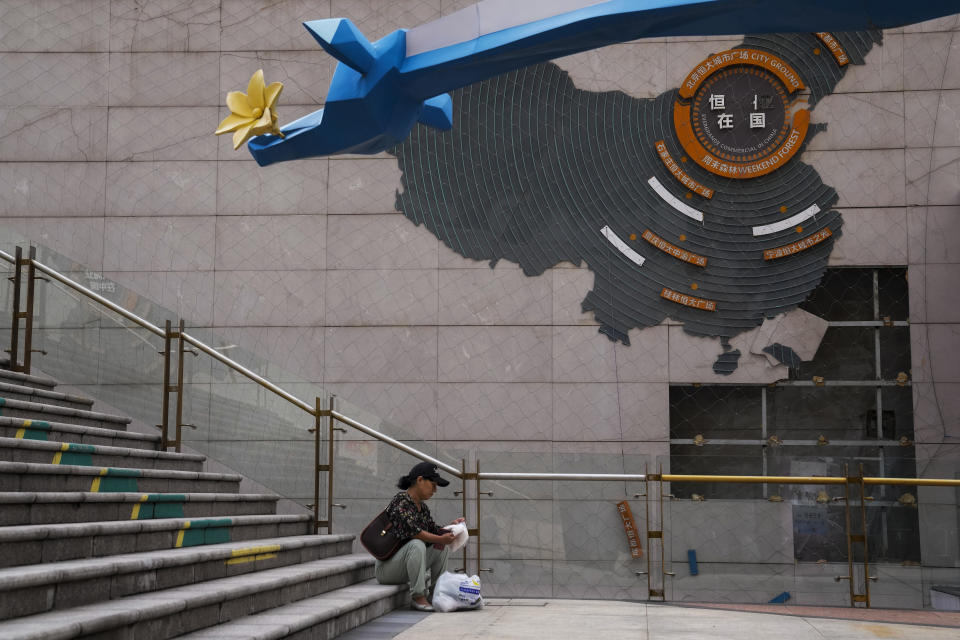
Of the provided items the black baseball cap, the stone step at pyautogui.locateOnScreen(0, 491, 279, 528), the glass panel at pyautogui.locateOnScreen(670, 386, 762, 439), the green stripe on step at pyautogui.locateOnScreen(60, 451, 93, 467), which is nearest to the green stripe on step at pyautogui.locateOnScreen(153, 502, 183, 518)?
the stone step at pyautogui.locateOnScreen(0, 491, 279, 528)

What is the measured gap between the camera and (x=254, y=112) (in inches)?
107

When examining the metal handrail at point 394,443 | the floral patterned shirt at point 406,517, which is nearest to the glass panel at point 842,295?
the metal handrail at point 394,443

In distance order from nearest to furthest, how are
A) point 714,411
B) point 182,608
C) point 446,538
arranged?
point 182,608 < point 446,538 < point 714,411

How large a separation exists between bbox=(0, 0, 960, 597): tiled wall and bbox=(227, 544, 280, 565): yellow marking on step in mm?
3701

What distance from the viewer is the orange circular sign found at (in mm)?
9469

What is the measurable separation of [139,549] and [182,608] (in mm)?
881

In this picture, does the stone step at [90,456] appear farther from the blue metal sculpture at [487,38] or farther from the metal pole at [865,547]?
the metal pole at [865,547]

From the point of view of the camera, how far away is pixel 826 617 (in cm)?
683

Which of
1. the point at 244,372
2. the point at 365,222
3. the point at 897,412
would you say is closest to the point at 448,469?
the point at 244,372

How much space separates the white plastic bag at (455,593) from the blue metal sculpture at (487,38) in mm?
4408

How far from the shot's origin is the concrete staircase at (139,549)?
3738 millimetres

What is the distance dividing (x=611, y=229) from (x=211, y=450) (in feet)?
13.9

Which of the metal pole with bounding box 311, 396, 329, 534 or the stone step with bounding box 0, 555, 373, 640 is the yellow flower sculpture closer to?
the stone step with bounding box 0, 555, 373, 640

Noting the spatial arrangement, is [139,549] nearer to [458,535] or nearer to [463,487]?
[458,535]
